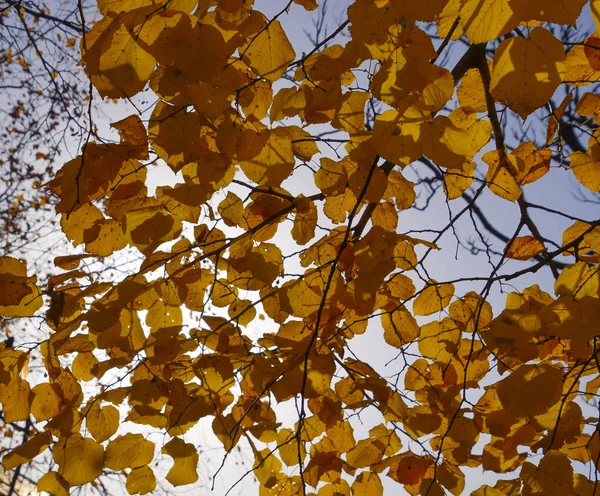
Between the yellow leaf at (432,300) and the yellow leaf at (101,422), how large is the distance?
1.25m

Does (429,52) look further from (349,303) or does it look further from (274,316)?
(274,316)

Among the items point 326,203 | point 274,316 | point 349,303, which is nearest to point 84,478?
point 274,316

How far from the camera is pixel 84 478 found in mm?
1749

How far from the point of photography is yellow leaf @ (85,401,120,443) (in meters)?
1.82

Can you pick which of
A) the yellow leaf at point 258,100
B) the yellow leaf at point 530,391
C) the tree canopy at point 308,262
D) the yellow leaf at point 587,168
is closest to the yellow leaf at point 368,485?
the tree canopy at point 308,262

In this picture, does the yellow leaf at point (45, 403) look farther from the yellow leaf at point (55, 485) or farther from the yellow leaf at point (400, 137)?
the yellow leaf at point (400, 137)

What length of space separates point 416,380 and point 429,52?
149 centimetres

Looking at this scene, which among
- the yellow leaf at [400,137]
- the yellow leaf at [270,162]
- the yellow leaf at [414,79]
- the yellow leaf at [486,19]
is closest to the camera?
the yellow leaf at [486,19]

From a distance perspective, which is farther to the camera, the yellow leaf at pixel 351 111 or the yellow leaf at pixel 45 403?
the yellow leaf at pixel 45 403

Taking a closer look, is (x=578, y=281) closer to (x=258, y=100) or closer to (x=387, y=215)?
(x=387, y=215)

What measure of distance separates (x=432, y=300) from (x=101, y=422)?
1357 mm

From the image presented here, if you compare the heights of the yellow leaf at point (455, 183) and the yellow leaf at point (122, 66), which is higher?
the yellow leaf at point (455, 183)

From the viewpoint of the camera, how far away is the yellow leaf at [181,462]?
1.80m

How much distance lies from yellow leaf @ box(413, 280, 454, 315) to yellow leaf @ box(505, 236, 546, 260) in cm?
41
